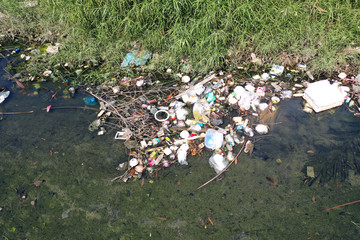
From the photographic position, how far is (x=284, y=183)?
2307mm

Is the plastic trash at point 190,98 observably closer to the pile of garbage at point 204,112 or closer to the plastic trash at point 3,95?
the pile of garbage at point 204,112

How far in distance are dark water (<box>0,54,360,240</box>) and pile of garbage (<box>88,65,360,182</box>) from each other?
12 cm

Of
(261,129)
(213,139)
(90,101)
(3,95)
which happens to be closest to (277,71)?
(261,129)

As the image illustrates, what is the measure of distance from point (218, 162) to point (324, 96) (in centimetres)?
144

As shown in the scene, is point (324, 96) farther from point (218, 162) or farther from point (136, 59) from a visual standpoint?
point (136, 59)

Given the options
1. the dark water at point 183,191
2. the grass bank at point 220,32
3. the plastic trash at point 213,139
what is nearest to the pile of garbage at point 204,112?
the plastic trash at point 213,139

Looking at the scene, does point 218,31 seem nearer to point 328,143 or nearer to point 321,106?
point 321,106

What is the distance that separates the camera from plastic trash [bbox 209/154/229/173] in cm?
241

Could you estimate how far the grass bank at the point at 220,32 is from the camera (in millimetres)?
3156

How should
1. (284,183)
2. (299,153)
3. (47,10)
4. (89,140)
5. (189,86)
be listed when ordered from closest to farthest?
(284,183), (299,153), (89,140), (189,86), (47,10)

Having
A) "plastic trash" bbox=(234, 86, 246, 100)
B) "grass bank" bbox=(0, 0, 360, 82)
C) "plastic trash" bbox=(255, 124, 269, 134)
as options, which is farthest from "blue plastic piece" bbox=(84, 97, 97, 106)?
"plastic trash" bbox=(255, 124, 269, 134)

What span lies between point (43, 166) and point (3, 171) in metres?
0.42

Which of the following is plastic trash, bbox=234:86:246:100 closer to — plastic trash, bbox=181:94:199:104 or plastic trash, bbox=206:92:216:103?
plastic trash, bbox=206:92:216:103

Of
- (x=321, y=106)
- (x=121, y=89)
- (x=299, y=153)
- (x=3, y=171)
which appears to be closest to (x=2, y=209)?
(x=3, y=171)
